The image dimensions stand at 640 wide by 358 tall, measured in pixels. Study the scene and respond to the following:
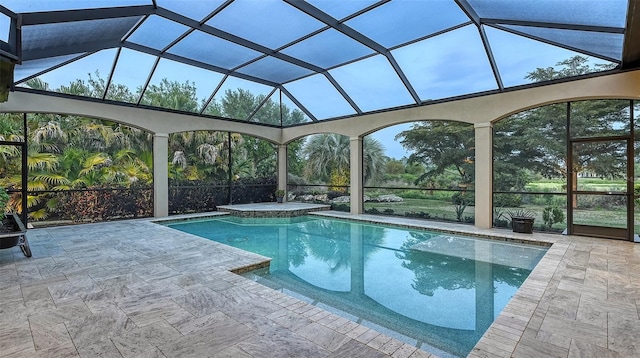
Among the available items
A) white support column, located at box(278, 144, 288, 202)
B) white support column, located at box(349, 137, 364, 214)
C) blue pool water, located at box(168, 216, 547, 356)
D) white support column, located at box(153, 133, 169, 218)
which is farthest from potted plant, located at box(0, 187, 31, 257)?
white support column, located at box(278, 144, 288, 202)

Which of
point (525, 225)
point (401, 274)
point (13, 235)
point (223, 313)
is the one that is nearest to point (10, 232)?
point (13, 235)

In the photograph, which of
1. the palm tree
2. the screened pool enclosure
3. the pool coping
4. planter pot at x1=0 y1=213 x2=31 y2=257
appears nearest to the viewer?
the pool coping

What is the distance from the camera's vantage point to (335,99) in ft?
34.1

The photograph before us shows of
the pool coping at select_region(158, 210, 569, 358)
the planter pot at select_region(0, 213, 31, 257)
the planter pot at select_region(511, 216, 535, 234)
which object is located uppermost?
the planter pot at select_region(0, 213, 31, 257)

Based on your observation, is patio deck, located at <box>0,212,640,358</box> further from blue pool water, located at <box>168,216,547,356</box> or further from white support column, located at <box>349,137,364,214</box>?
white support column, located at <box>349,137,364,214</box>

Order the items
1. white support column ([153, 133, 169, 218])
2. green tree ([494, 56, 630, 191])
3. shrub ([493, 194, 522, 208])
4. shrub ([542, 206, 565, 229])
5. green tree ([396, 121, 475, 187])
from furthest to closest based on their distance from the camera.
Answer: green tree ([396, 121, 475, 187]) < white support column ([153, 133, 169, 218]) < shrub ([493, 194, 522, 208]) < shrub ([542, 206, 565, 229]) < green tree ([494, 56, 630, 191])

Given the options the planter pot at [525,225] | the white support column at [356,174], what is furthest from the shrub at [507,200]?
the white support column at [356,174]

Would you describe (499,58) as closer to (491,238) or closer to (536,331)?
(491,238)

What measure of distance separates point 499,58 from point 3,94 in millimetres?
9356

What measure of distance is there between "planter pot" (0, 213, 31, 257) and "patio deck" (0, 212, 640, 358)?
204 millimetres

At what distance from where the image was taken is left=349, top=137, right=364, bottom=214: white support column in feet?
35.3

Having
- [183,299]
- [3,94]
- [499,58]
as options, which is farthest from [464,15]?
[3,94]

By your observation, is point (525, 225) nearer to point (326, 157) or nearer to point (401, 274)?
point (401, 274)

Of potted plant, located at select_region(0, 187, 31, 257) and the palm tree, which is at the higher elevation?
the palm tree
